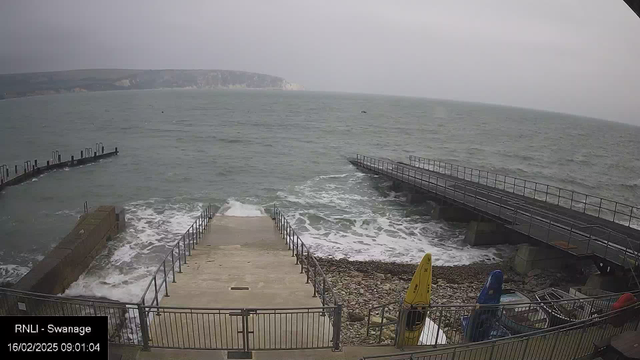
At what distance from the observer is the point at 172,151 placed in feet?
173

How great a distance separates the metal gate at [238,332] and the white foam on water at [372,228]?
37.4 ft

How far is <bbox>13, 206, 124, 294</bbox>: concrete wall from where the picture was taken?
1353 centimetres

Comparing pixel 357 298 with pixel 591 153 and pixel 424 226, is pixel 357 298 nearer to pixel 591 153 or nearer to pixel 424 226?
pixel 424 226

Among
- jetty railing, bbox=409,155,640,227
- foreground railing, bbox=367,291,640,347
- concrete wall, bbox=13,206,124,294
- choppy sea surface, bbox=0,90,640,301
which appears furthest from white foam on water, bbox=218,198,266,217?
foreground railing, bbox=367,291,640,347

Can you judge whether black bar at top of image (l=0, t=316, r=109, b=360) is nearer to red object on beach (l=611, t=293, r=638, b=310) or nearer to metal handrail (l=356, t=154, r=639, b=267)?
red object on beach (l=611, t=293, r=638, b=310)

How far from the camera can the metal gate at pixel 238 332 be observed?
728 centimetres

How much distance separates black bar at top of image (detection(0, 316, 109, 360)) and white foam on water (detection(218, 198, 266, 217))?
20.8 m

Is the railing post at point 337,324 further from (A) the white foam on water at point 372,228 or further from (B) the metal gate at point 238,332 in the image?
(A) the white foam on water at point 372,228

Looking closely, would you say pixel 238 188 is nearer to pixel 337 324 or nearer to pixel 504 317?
pixel 504 317

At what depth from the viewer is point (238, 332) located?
7.20 metres

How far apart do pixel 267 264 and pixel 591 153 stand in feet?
261

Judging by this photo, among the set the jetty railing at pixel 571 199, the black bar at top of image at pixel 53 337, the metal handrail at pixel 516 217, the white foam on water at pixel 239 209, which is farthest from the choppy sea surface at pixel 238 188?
the black bar at top of image at pixel 53 337

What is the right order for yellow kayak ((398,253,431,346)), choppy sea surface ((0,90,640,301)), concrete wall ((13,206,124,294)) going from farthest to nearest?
choppy sea surface ((0,90,640,301)), concrete wall ((13,206,124,294)), yellow kayak ((398,253,431,346))

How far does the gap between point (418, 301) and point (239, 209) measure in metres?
21.8
